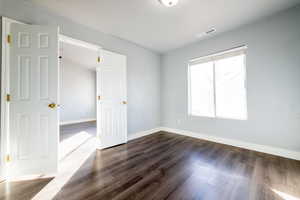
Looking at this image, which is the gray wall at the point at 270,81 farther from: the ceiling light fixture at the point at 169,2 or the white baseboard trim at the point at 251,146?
the ceiling light fixture at the point at 169,2

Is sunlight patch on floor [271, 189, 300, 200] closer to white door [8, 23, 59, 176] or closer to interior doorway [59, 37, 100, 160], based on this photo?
white door [8, 23, 59, 176]

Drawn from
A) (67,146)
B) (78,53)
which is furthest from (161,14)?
(78,53)

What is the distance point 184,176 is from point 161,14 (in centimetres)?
284

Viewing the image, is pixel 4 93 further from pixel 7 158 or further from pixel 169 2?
pixel 169 2

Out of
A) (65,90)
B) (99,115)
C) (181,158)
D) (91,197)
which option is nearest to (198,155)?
(181,158)

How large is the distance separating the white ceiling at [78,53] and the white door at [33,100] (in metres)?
2.60

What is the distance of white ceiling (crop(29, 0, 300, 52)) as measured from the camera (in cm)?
197

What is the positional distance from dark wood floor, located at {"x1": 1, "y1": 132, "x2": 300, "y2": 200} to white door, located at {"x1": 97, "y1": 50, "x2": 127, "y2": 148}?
42 centimetres

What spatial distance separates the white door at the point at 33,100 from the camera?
1728 millimetres

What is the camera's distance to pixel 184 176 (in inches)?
68.2

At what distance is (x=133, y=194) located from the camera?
4.60ft

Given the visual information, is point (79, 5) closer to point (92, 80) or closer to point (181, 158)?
point (181, 158)

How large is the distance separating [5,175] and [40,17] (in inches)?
101

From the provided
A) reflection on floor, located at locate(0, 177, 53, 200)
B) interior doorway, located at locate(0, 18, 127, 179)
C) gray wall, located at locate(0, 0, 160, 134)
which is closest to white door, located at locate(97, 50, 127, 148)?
gray wall, located at locate(0, 0, 160, 134)
